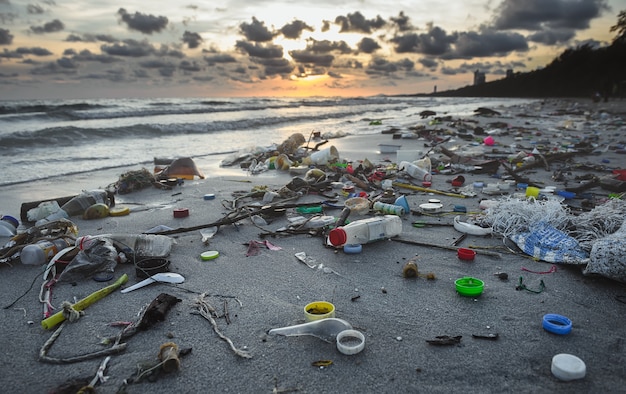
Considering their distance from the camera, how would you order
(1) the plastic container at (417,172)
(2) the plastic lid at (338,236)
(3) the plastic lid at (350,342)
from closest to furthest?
(3) the plastic lid at (350,342) → (2) the plastic lid at (338,236) → (1) the plastic container at (417,172)

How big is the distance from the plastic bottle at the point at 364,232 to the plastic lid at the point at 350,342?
5.12 ft

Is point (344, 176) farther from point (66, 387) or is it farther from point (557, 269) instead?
point (66, 387)

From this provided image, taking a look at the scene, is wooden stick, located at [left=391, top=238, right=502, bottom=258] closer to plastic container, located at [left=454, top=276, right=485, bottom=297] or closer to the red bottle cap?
plastic container, located at [left=454, top=276, right=485, bottom=297]

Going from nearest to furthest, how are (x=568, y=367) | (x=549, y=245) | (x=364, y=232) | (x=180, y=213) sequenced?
(x=568, y=367) → (x=549, y=245) → (x=364, y=232) → (x=180, y=213)

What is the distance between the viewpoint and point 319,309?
9.06ft

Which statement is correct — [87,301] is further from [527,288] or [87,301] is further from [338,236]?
[527,288]

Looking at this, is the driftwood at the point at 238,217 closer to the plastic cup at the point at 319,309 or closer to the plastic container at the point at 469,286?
the plastic cup at the point at 319,309

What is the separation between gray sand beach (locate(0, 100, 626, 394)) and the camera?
84.3 inches

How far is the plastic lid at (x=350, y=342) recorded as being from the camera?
2.32 m

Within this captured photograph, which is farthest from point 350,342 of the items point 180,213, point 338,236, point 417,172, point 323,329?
point 417,172

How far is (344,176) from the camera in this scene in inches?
285

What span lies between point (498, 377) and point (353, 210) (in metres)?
3.20

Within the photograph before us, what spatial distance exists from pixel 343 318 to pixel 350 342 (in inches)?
13.8

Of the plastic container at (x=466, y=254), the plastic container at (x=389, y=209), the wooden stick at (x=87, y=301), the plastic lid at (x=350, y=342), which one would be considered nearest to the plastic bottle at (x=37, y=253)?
the wooden stick at (x=87, y=301)
